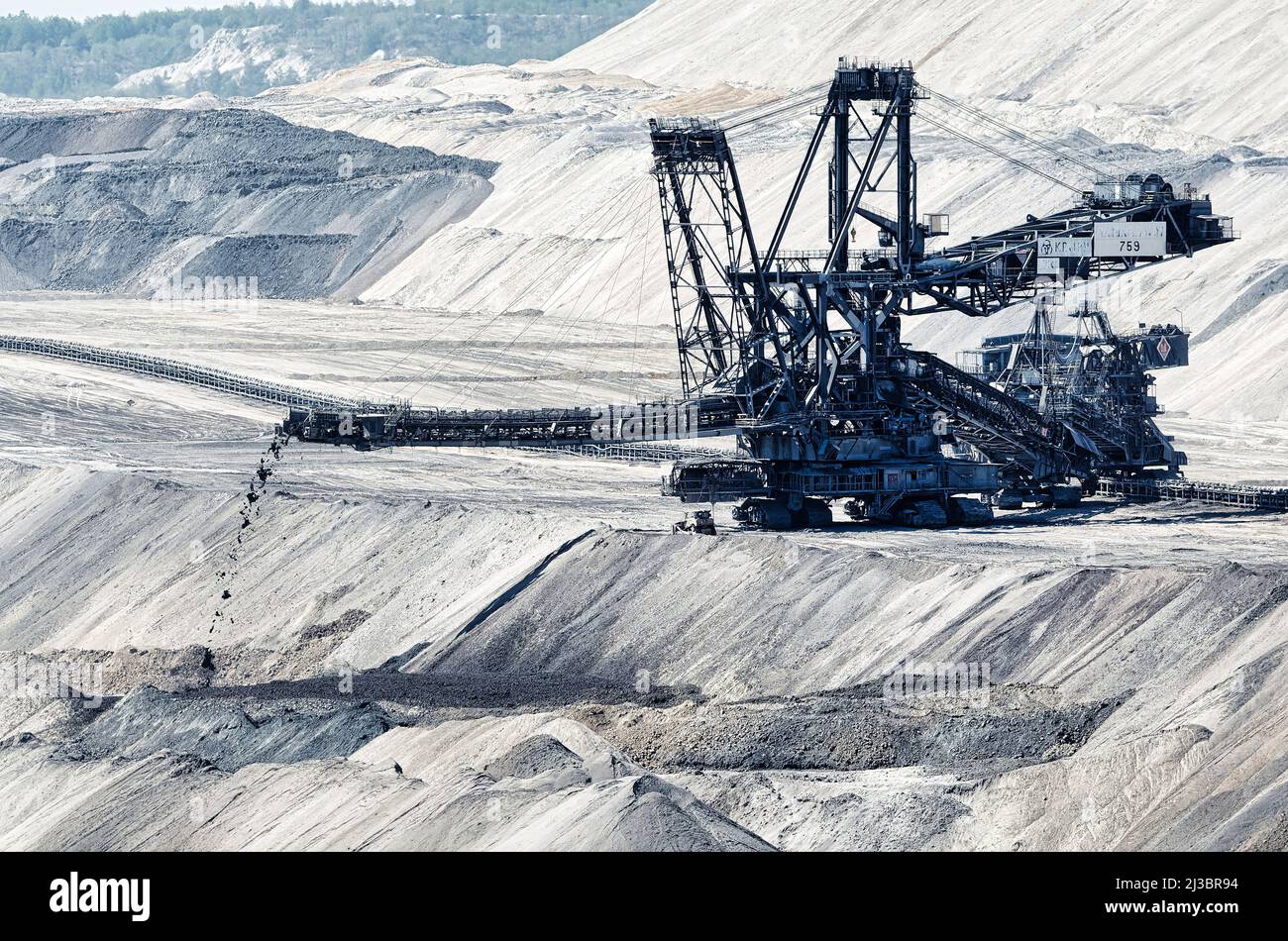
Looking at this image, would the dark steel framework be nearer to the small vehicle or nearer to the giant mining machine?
the giant mining machine

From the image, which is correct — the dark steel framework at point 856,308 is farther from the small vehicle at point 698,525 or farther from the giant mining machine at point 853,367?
the small vehicle at point 698,525

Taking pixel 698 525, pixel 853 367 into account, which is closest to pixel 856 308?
pixel 853 367

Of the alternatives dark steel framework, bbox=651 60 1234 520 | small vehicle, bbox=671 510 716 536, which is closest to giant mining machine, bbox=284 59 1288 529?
dark steel framework, bbox=651 60 1234 520

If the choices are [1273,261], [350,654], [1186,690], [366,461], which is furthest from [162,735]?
[1273,261]

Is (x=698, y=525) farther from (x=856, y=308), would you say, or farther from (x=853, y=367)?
(x=856, y=308)

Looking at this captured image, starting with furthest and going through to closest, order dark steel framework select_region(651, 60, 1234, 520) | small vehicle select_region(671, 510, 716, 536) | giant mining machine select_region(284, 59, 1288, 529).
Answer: dark steel framework select_region(651, 60, 1234, 520) < giant mining machine select_region(284, 59, 1288, 529) < small vehicle select_region(671, 510, 716, 536)

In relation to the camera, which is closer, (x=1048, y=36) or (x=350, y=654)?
(x=350, y=654)

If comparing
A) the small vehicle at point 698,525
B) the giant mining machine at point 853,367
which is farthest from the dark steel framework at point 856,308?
the small vehicle at point 698,525

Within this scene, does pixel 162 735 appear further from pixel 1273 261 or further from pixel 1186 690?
pixel 1273 261
